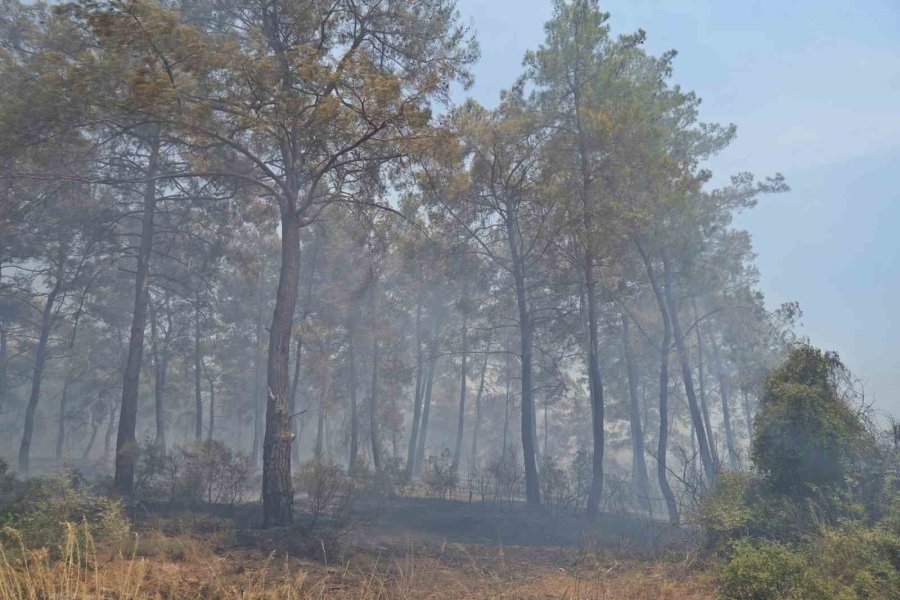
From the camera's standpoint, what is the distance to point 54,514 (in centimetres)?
943

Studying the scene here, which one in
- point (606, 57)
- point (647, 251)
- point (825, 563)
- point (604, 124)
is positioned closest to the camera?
point (825, 563)

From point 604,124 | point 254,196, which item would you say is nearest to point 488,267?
point 604,124

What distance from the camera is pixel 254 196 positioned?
17469mm

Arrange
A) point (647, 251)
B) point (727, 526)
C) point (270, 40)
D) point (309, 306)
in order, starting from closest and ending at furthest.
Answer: point (727, 526), point (270, 40), point (647, 251), point (309, 306)

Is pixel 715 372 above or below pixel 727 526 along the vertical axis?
above

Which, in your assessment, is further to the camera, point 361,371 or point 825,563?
point 361,371

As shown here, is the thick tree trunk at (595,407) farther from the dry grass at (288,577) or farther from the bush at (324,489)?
the dry grass at (288,577)

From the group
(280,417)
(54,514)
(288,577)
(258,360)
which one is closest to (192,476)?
(280,417)

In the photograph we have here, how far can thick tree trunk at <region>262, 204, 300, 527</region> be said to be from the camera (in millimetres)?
12094

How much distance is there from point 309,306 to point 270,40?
19.3 meters

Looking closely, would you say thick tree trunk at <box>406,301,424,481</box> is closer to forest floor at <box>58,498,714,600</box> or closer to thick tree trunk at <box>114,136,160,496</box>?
thick tree trunk at <box>114,136,160,496</box>

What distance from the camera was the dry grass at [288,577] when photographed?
6.38 m

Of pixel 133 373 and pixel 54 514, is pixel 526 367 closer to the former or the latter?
pixel 133 373

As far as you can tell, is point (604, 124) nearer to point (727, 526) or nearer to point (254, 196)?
point (254, 196)
